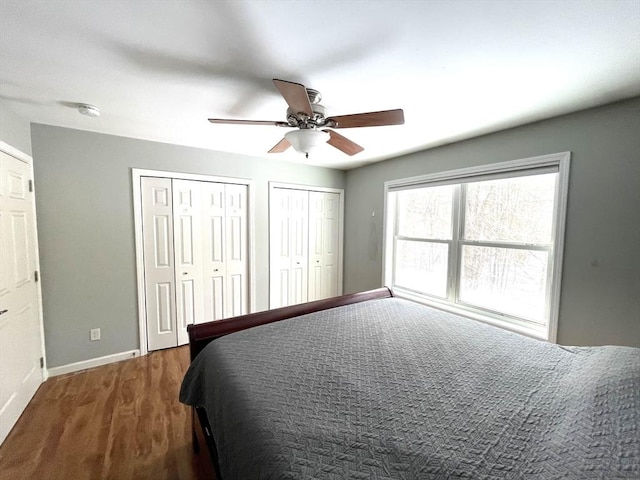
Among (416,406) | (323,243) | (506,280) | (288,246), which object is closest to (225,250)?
(288,246)

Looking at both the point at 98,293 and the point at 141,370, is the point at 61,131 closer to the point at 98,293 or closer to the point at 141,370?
the point at 98,293

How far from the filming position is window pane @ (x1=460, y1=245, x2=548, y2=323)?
232 centimetres

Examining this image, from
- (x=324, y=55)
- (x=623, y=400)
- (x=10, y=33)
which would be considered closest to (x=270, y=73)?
(x=324, y=55)

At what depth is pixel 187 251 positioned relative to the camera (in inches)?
120

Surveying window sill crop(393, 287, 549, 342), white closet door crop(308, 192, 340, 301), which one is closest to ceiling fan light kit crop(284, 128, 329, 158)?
white closet door crop(308, 192, 340, 301)

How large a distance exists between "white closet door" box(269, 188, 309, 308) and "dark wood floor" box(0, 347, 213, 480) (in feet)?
5.26

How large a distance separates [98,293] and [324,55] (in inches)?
117

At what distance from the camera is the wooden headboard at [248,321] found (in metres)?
1.66

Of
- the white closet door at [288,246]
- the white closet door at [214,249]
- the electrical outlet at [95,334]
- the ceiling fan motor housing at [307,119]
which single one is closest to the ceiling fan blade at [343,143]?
the ceiling fan motor housing at [307,119]

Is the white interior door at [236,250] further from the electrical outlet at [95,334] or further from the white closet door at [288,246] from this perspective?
the electrical outlet at [95,334]

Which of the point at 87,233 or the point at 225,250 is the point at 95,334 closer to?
the point at 87,233

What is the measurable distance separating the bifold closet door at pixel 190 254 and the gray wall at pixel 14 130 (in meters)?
0.86

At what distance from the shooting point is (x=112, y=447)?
1688 mm

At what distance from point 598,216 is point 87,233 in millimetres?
4317
